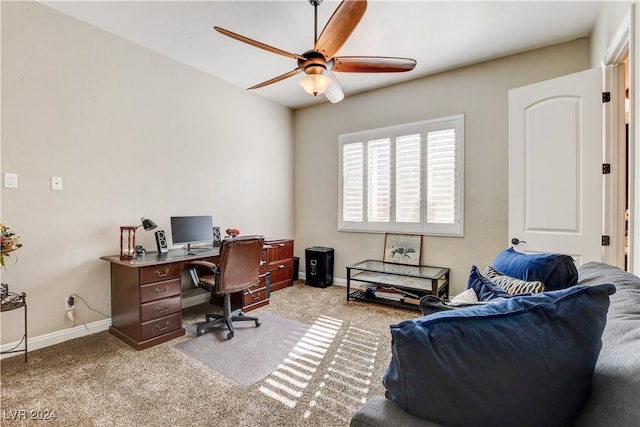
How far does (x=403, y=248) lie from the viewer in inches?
159

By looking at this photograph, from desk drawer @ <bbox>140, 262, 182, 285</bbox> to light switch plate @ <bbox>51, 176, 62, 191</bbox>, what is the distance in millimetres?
1037

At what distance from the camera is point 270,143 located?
15.5ft

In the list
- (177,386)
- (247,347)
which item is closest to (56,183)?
(177,386)

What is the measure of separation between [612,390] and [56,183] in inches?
140

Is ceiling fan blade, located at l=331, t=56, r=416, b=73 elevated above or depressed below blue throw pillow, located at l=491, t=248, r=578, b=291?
above

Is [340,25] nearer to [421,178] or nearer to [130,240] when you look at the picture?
[421,178]

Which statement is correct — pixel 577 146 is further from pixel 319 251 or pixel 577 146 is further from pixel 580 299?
pixel 319 251

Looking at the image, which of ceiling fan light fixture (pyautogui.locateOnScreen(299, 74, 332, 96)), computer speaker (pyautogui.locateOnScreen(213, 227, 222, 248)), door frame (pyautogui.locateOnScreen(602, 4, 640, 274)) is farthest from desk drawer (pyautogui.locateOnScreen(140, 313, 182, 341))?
door frame (pyautogui.locateOnScreen(602, 4, 640, 274))

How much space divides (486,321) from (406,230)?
3424mm

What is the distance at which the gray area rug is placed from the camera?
219cm

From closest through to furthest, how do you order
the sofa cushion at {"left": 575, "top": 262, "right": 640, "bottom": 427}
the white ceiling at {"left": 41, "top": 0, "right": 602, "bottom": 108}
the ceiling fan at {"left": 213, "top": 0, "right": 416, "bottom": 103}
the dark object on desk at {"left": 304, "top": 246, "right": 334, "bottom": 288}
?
the sofa cushion at {"left": 575, "top": 262, "right": 640, "bottom": 427} → the ceiling fan at {"left": 213, "top": 0, "right": 416, "bottom": 103} → the white ceiling at {"left": 41, "top": 0, "right": 602, "bottom": 108} → the dark object on desk at {"left": 304, "top": 246, "right": 334, "bottom": 288}

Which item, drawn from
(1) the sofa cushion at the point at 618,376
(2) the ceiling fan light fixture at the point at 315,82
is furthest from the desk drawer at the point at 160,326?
(1) the sofa cushion at the point at 618,376

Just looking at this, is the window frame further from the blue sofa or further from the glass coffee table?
the blue sofa

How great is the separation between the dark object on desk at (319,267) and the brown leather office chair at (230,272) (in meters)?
1.54
